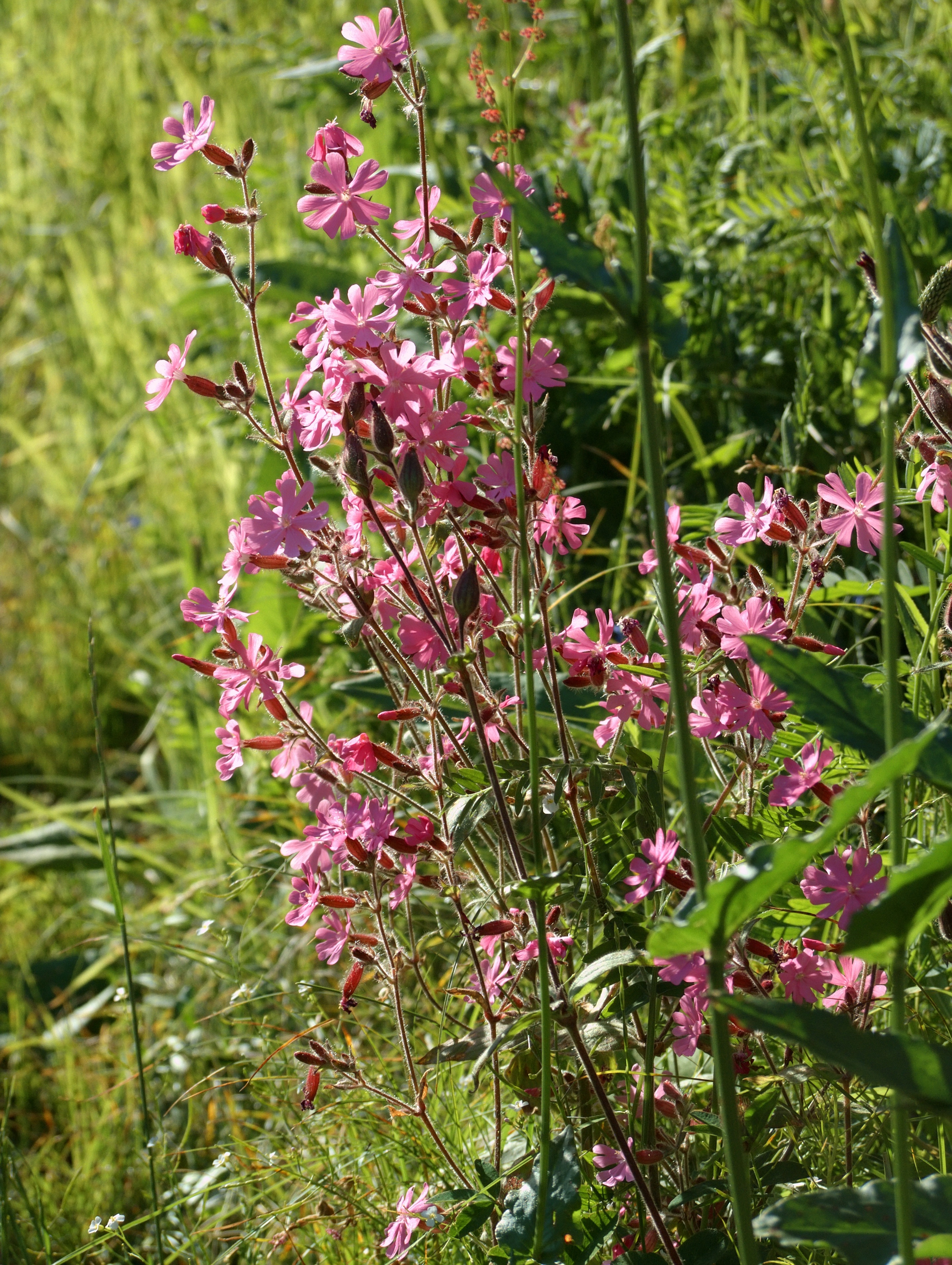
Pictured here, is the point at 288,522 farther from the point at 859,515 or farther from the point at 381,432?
the point at 859,515

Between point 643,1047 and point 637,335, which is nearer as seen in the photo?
point 637,335

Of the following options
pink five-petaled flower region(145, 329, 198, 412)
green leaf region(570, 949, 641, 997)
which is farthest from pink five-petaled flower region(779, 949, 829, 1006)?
pink five-petaled flower region(145, 329, 198, 412)

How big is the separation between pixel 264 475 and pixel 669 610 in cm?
138

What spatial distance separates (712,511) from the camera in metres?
1.22

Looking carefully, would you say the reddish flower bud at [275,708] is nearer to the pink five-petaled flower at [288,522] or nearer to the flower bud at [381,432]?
the pink five-petaled flower at [288,522]

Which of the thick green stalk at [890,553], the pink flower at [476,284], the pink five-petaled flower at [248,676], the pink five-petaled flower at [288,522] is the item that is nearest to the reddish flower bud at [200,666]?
the pink five-petaled flower at [248,676]

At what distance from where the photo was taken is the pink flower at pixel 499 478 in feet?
3.07

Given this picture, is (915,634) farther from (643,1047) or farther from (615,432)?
(615,432)

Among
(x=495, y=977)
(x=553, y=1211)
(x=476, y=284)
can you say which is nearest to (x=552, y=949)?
(x=495, y=977)

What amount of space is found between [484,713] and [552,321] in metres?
1.36

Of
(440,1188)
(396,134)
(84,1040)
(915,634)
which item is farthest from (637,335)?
(396,134)

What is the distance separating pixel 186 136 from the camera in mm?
957

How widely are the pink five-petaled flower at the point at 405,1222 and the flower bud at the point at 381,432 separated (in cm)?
34

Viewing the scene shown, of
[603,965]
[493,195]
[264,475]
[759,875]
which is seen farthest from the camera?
[264,475]
